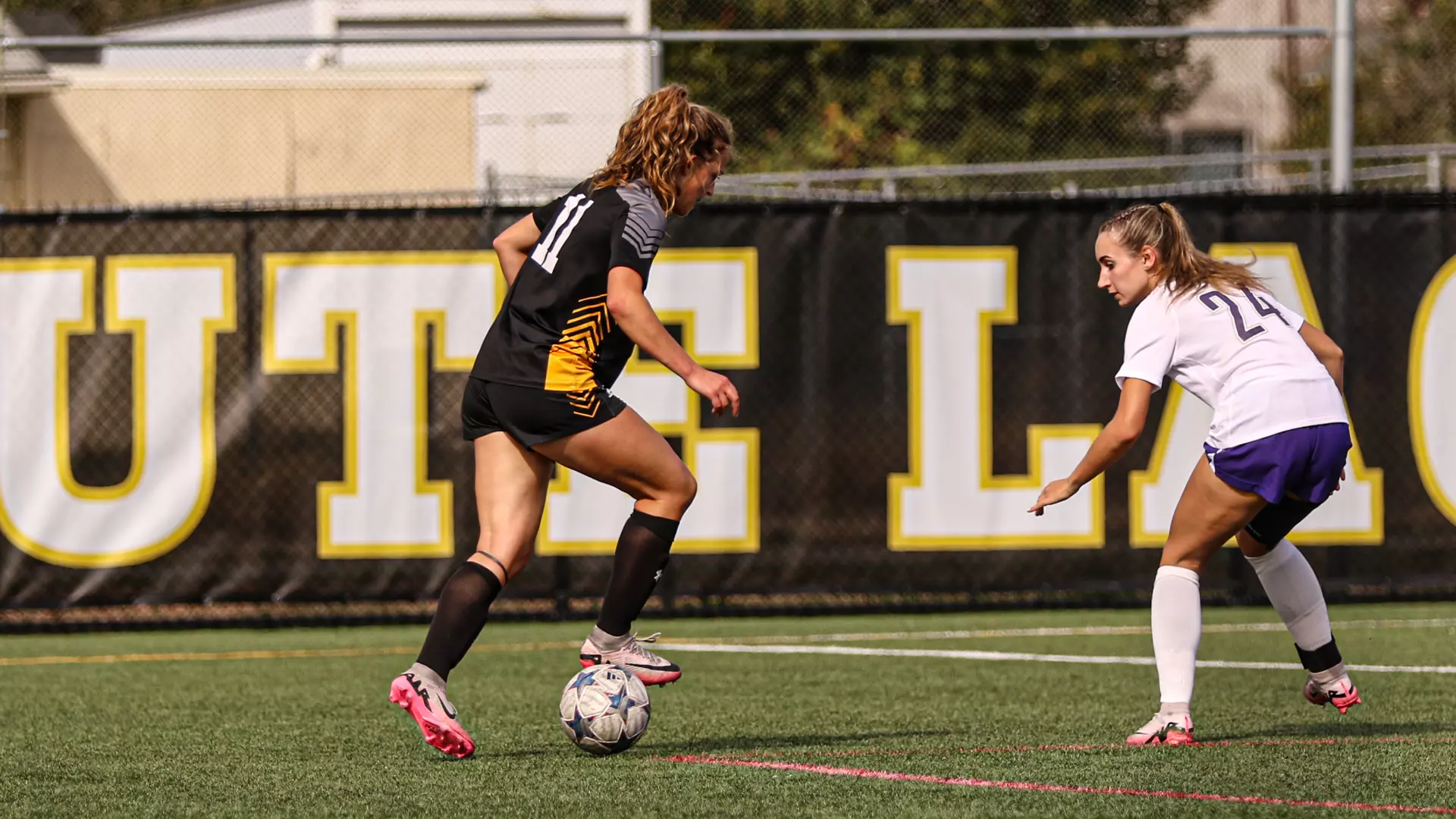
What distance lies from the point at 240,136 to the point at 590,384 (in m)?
11.7

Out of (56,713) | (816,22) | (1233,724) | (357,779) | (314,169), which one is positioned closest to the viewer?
(357,779)

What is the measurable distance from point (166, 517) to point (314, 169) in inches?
287

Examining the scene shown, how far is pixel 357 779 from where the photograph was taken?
4.97 m

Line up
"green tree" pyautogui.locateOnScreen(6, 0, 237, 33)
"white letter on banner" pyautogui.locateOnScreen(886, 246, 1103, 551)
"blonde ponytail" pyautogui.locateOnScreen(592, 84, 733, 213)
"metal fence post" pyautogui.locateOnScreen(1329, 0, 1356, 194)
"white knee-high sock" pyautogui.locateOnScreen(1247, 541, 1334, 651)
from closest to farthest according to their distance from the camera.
A: 1. "blonde ponytail" pyautogui.locateOnScreen(592, 84, 733, 213)
2. "white knee-high sock" pyautogui.locateOnScreen(1247, 541, 1334, 651)
3. "white letter on banner" pyautogui.locateOnScreen(886, 246, 1103, 551)
4. "metal fence post" pyautogui.locateOnScreen(1329, 0, 1356, 194)
5. "green tree" pyautogui.locateOnScreen(6, 0, 237, 33)

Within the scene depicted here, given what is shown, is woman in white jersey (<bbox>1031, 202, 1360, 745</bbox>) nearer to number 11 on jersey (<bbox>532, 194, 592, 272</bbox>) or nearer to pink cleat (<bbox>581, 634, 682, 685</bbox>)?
pink cleat (<bbox>581, 634, 682, 685</bbox>)

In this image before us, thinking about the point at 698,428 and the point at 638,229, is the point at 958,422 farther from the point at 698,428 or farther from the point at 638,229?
the point at 638,229

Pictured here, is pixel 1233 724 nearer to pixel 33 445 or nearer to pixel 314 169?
pixel 33 445

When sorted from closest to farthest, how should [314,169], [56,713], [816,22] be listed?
[56,713]
[314,169]
[816,22]

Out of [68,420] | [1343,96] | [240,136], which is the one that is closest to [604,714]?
[68,420]

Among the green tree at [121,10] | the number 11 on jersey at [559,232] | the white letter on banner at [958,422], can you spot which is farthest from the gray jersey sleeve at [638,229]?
the green tree at [121,10]

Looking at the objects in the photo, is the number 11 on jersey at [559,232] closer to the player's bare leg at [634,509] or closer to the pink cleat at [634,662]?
the player's bare leg at [634,509]

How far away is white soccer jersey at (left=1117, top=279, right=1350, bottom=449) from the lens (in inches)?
205

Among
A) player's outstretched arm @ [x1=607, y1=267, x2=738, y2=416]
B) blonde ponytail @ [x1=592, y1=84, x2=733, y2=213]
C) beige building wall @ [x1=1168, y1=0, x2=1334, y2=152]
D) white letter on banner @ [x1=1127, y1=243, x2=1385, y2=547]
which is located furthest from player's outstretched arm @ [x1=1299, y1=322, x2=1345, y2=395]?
beige building wall @ [x1=1168, y1=0, x2=1334, y2=152]

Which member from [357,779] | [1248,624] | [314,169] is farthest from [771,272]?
[314,169]
